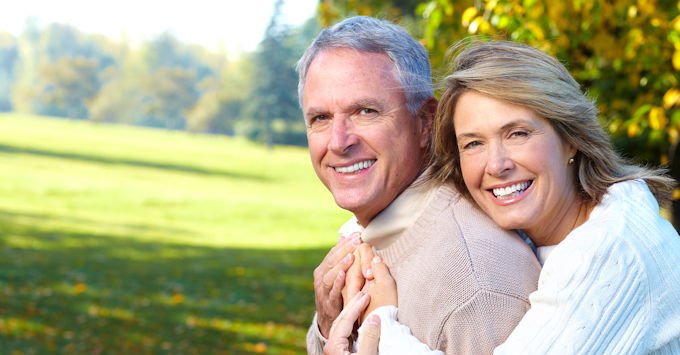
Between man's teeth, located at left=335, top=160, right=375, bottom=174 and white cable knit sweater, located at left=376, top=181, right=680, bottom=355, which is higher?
man's teeth, located at left=335, top=160, right=375, bottom=174

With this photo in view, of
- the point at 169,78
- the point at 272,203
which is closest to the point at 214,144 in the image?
the point at 169,78

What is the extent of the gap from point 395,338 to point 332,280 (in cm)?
59

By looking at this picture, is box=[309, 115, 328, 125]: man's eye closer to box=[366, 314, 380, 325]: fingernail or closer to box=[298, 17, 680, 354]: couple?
box=[298, 17, 680, 354]: couple

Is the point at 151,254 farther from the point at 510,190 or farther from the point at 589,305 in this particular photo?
the point at 589,305

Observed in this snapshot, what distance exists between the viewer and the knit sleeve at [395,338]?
2197 millimetres

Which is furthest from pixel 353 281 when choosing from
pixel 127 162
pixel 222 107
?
pixel 222 107

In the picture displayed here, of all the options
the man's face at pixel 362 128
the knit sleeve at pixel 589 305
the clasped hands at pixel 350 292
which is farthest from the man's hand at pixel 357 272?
the knit sleeve at pixel 589 305

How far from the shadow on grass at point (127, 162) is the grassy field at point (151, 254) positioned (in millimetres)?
129

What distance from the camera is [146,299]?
12.6 m

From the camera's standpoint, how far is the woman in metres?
2.08

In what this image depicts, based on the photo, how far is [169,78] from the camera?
288ft

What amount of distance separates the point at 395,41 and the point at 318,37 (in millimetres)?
267

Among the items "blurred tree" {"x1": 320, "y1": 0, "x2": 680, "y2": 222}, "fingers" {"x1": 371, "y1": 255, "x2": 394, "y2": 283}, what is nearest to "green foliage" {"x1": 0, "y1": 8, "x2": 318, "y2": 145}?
"blurred tree" {"x1": 320, "y1": 0, "x2": 680, "y2": 222}

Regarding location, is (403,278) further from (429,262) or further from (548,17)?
(548,17)
